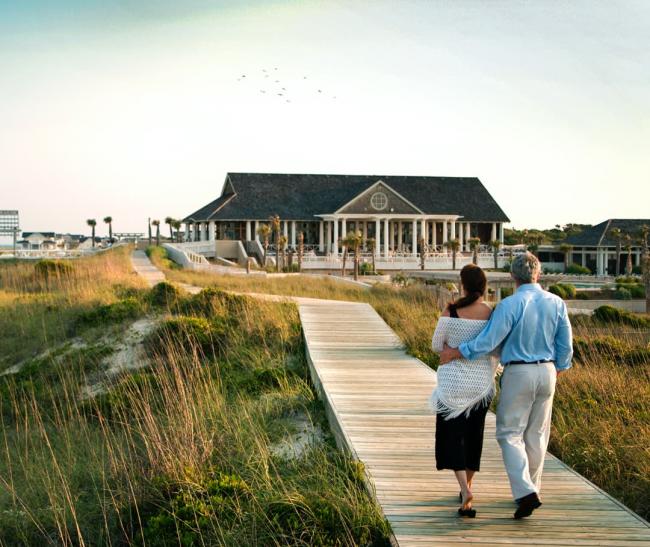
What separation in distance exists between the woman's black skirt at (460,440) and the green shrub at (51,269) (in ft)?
81.4

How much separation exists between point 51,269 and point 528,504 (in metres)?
26.9

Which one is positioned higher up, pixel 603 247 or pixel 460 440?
pixel 460 440

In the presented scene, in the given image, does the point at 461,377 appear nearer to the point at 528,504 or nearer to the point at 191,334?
the point at 528,504

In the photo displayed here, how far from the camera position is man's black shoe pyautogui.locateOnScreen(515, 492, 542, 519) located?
19.4 feet

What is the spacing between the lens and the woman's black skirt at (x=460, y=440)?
19.9 ft

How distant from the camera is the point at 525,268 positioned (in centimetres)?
611

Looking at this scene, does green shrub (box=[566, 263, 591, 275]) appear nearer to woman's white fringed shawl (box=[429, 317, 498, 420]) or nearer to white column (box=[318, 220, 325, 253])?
white column (box=[318, 220, 325, 253])

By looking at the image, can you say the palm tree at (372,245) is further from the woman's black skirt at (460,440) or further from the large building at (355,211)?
the woman's black skirt at (460,440)

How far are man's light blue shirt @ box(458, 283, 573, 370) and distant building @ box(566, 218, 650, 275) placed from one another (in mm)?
57328

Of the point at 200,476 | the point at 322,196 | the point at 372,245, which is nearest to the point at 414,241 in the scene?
the point at 372,245

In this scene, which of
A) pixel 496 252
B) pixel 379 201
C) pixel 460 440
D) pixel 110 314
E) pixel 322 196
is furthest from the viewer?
pixel 322 196

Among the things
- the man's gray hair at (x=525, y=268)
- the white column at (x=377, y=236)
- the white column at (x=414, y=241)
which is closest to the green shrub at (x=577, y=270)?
the white column at (x=414, y=241)

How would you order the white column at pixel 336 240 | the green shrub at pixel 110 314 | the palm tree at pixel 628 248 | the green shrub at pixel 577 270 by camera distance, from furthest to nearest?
the green shrub at pixel 577 270, the white column at pixel 336 240, the palm tree at pixel 628 248, the green shrub at pixel 110 314

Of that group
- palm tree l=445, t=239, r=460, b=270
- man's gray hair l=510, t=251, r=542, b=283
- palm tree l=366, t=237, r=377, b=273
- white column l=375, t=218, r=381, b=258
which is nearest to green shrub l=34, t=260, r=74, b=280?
palm tree l=366, t=237, r=377, b=273
